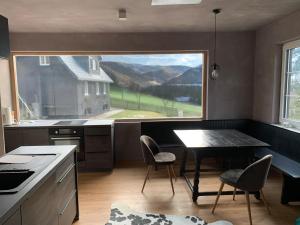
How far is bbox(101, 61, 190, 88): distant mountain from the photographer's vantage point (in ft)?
15.2

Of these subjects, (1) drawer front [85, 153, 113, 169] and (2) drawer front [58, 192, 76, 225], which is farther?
(1) drawer front [85, 153, 113, 169]

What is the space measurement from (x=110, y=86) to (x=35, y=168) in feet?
9.93

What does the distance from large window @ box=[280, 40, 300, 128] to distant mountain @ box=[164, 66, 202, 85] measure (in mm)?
1489

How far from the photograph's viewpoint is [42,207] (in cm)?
164

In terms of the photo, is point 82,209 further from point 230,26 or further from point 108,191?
point 230,26

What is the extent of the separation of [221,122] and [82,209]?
2.89 metres

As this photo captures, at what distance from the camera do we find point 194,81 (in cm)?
472

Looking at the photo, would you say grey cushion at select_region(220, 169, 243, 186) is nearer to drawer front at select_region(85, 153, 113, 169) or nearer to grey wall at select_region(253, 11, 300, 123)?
grey wall at select_region(253, 11, 300, 123)

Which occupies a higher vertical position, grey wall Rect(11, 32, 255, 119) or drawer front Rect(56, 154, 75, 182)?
grey wall Rect(11, 32, 255, 119)

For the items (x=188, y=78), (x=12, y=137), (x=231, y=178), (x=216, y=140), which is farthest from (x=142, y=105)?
(x=231, y=178)

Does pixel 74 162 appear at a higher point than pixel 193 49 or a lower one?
lower

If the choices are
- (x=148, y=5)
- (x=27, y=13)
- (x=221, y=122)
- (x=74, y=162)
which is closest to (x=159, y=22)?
(x=148, y=5)

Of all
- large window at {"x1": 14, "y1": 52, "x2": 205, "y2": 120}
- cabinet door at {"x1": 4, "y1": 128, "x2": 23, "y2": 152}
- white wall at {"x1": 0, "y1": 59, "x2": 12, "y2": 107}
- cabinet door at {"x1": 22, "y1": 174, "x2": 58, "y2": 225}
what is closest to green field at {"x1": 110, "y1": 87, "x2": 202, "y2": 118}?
large window at {"x1": 14, "y1": 52, "x2": 205, "y2": 120}

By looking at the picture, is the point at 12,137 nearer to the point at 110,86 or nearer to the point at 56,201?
the point at 110,86
